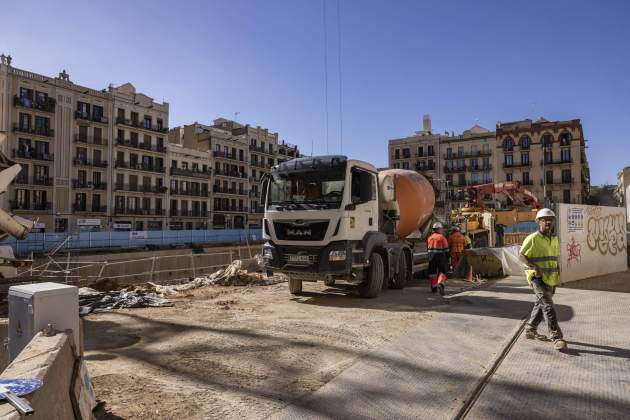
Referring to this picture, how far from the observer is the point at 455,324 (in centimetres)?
727

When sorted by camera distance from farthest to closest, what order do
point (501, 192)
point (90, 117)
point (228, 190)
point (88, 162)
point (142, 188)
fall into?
point (228, 190), point (142, 188), point (90, 117), point (88, 162), point (501, 192)

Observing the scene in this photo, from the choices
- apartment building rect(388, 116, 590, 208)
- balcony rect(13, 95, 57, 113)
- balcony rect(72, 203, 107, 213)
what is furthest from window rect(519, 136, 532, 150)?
balcony rect(13, 95, 57, 113)

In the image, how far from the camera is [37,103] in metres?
46.1

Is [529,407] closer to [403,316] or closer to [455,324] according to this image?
[455,324]

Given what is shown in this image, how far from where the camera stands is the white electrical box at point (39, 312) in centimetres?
362

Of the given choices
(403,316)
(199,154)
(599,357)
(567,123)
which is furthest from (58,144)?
(567,123)

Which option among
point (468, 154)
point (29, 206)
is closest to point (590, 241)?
point (29, 206)

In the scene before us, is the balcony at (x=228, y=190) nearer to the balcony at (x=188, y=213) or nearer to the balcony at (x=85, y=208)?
the balcony at (x=188, y=213)

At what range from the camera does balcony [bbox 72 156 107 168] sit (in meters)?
49.3

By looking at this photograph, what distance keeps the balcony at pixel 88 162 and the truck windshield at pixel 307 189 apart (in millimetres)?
46754

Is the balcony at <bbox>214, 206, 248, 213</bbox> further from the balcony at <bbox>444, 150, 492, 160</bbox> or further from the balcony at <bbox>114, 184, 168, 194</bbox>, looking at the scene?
the balcony at <bbox>444, 150, 492, 160</bbox>

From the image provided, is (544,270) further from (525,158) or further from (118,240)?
(525,158)

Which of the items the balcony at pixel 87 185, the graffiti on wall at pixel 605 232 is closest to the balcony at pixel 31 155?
the balcony at pixel 87 185

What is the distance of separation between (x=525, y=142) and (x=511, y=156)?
2.83 metres
